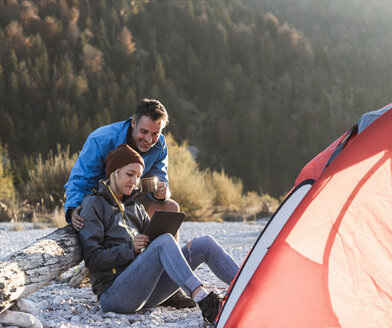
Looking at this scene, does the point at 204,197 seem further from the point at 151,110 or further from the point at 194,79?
the point at 194,79

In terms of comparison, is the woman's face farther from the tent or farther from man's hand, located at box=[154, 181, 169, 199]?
the tent

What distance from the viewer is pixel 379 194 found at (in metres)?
2.93

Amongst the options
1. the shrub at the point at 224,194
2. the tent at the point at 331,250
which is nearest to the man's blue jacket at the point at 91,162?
the tent at the point at 331,250

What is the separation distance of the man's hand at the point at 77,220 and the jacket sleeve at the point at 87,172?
21cm

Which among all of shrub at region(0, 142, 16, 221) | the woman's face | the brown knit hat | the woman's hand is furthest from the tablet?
shrub at region(0, 142, 16, 221)

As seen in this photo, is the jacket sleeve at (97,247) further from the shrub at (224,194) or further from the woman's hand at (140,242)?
the shrub at (224,194)

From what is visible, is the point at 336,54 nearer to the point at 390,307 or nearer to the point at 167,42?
the point at 167,42

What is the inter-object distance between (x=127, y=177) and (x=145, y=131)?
1.78 feet

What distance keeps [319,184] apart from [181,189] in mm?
8396

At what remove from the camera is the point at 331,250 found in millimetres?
2807

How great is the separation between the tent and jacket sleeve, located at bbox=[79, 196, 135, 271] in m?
0.75

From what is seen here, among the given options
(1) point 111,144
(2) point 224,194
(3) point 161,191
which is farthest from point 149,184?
(2) point 224,194

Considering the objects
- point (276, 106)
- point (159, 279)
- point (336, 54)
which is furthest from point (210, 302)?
point (336, 54)

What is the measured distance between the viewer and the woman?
3213 millimetres
